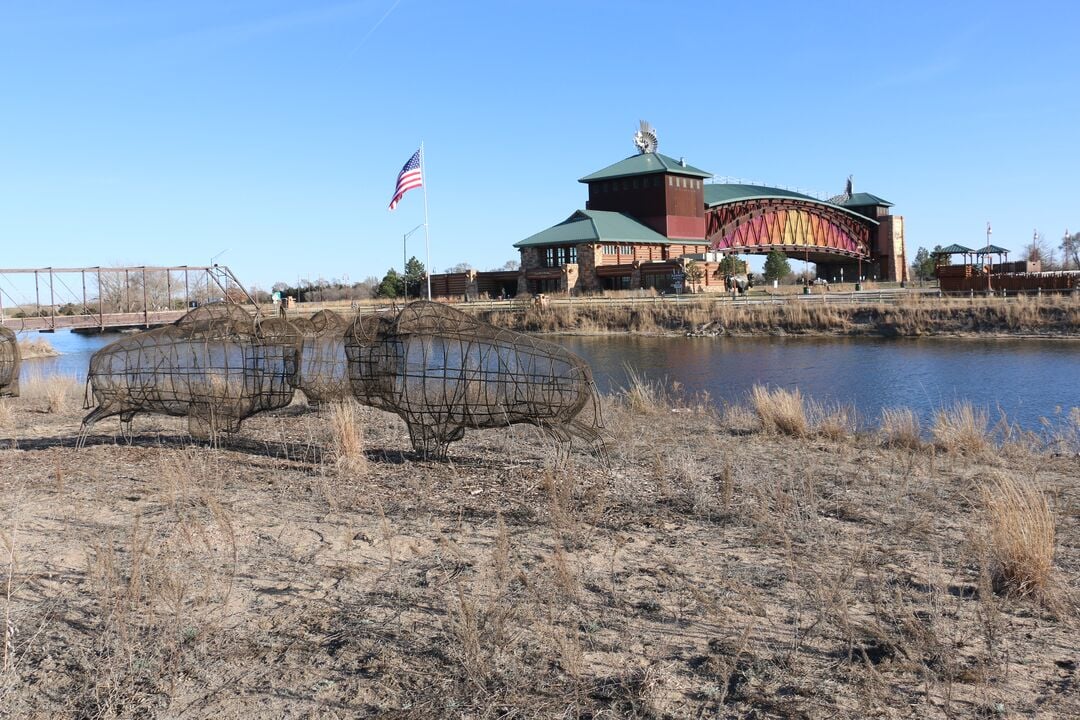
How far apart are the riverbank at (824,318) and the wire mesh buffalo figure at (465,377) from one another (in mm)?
36868

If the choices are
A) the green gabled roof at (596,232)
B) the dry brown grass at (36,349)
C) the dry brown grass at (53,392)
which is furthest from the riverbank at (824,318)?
the dry brown grass at (53,392)

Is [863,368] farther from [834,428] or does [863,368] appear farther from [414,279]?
[414,279]

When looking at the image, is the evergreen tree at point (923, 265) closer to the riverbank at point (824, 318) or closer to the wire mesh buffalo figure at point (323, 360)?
the riverbank at point (824, 318)

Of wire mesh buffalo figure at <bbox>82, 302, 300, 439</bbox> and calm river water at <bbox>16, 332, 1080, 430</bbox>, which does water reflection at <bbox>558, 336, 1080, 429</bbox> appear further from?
wire mesh buffalo figure at <bbox>82, 302, 300, 439</bbox>

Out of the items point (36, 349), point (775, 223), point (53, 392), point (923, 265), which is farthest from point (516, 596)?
point (923, 265)

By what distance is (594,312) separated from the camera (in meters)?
50.6

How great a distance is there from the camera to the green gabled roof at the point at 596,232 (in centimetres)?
6309

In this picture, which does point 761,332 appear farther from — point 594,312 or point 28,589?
point 28,589

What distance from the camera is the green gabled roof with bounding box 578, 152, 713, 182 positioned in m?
67.9

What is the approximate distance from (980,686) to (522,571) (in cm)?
289

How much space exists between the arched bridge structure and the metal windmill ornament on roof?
6556 millimetres

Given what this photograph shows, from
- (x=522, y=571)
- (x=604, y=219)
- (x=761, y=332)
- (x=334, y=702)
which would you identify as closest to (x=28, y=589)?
(x=334, y=702)

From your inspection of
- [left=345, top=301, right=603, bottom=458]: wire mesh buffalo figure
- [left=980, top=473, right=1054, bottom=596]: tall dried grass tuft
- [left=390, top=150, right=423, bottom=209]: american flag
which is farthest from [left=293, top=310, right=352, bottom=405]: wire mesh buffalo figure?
[left=390, top=150, right=423, bottom=209]: american flag

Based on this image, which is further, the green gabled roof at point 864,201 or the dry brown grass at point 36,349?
the green gabled roof at point 864,201
